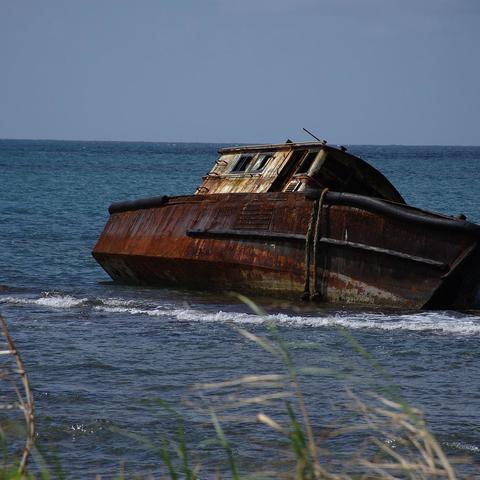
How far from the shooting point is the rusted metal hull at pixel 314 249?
1505cm

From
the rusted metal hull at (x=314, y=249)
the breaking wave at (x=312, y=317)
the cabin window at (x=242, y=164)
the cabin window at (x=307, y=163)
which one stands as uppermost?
the cabin window at (x=307, y=163)

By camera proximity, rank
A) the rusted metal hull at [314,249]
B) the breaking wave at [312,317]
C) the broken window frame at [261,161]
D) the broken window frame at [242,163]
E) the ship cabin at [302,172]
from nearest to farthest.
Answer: the breaking wave at [312,317] < the rusted metal hull at [314,249] < the ship cabin at [302,172] < the broken window frame at [261,161] < the broken window frame at [242,163]

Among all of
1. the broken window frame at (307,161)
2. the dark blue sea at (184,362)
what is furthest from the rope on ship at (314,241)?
the broken window frame at (307,161)

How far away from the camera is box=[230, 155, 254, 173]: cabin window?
18.9 meters

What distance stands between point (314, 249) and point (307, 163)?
87.0 inches

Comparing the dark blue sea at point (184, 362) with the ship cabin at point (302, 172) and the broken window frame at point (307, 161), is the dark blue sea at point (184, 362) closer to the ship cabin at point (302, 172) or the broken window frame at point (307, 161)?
the ship cabin at point (302, 172)

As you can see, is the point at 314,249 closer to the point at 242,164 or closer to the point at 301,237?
the point at 301,237

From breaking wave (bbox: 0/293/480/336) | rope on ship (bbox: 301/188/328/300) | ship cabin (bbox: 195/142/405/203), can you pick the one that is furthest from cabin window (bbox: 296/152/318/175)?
breaking wave (bbox: 0/293/480/336)

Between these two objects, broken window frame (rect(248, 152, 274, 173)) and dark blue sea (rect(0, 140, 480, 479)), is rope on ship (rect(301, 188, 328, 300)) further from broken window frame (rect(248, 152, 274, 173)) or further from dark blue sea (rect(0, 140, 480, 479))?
broken window frame (rect(248, 152, 274, 173))

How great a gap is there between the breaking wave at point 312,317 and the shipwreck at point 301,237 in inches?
17.9

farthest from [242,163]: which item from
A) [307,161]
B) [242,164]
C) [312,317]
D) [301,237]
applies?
[312,317]

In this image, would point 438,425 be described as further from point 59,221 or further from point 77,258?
point 59,221

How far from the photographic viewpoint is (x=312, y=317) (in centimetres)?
1543

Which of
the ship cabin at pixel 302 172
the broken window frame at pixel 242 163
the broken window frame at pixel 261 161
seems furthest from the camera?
the broken window frame at pixel 242 163
